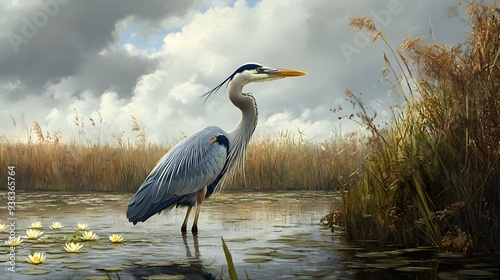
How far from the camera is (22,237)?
5.34 m

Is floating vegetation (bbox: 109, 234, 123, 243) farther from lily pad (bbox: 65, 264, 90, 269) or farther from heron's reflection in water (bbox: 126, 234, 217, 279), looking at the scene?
lily pad (bbox: 65, 264, 90, 269)

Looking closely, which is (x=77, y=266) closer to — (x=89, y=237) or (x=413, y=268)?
(x=89, y=237)

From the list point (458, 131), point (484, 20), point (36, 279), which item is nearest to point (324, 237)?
point (458, 131)

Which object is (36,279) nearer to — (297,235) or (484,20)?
(297,235)

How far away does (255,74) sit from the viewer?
6320 millimetres

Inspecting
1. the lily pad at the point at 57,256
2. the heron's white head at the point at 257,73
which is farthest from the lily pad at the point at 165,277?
the heron's white head at the point at 257,73

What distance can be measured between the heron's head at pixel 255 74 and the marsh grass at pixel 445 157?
1351 mm

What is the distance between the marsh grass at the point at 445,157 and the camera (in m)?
4.45

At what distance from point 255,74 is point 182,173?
1.25 m

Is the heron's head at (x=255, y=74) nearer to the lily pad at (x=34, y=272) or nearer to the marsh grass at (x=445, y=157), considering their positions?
the marsh grass at (x=445, y=157)

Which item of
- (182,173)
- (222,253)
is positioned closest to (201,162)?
(182,173)

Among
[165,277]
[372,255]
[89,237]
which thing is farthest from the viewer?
[89,237]

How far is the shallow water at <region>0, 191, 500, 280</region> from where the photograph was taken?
3811mm

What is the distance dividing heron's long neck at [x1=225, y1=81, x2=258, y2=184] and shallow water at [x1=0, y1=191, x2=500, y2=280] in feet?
2.24
